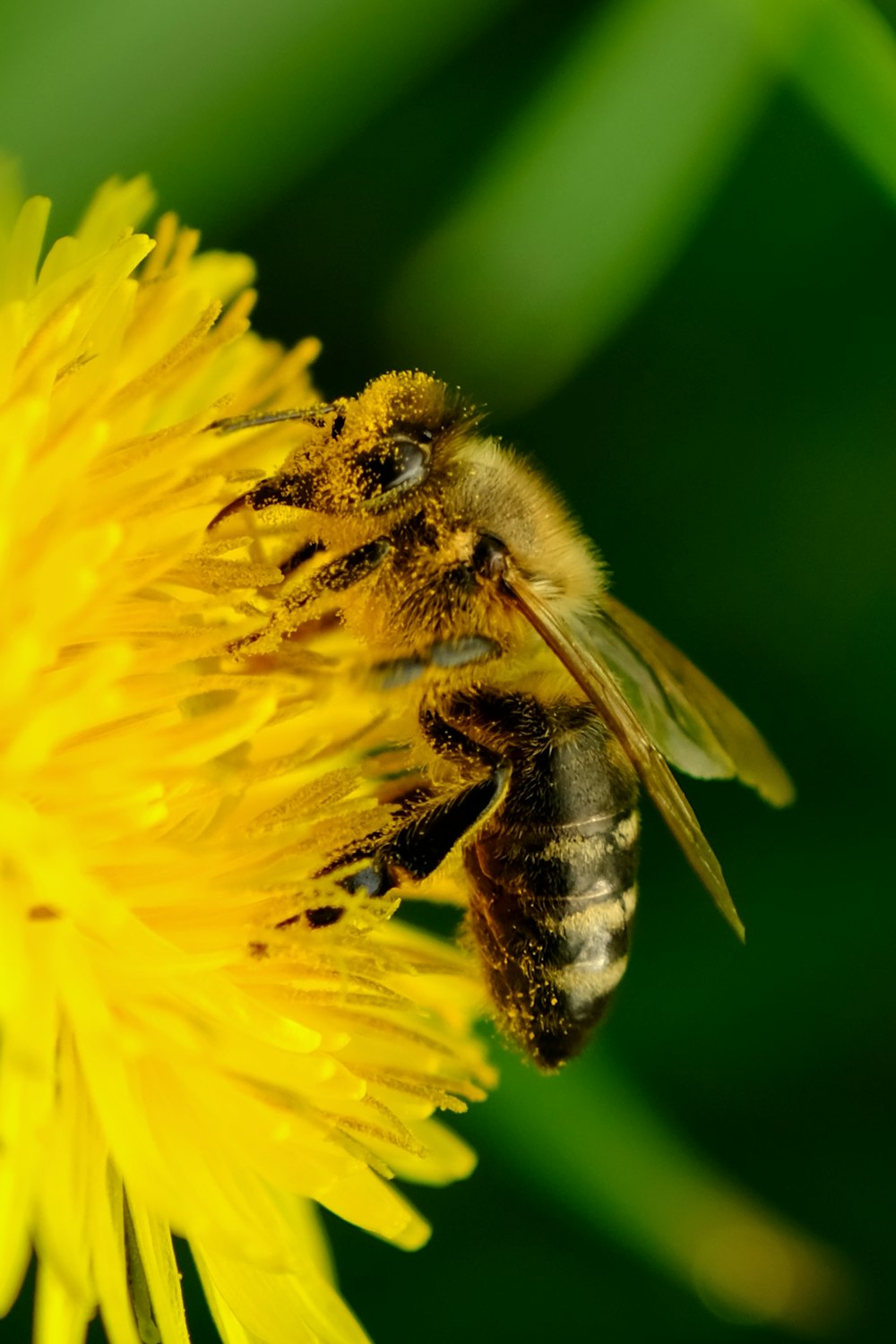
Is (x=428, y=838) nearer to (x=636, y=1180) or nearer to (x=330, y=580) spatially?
(x=330, y=580)

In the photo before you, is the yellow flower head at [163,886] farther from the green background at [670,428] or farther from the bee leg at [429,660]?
the green background at [670,428]

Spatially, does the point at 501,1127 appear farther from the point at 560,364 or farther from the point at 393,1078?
the point at 560,364

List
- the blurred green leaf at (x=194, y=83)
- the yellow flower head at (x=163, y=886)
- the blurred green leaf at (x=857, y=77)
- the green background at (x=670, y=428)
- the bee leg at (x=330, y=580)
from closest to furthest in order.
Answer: the yellow flower head at (x=163, y=886)
the bee leg at (x=330, y=580)
the blurred green leaf at (x=194, y=83)
the blurred green leaf at (x=857, y=77)
the green background at (x=670, y=428)

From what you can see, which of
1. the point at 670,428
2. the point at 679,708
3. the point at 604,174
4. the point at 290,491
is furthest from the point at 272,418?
the point at 670,428

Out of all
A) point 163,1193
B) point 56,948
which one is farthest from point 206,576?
point 163,1193

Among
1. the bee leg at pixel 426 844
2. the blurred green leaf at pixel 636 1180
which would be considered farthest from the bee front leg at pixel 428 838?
the blurred green leaf at pixel 636 1180

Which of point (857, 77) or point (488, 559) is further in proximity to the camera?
point (857, 77)

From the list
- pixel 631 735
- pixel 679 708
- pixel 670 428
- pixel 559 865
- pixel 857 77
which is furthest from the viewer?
pixel 670 428
